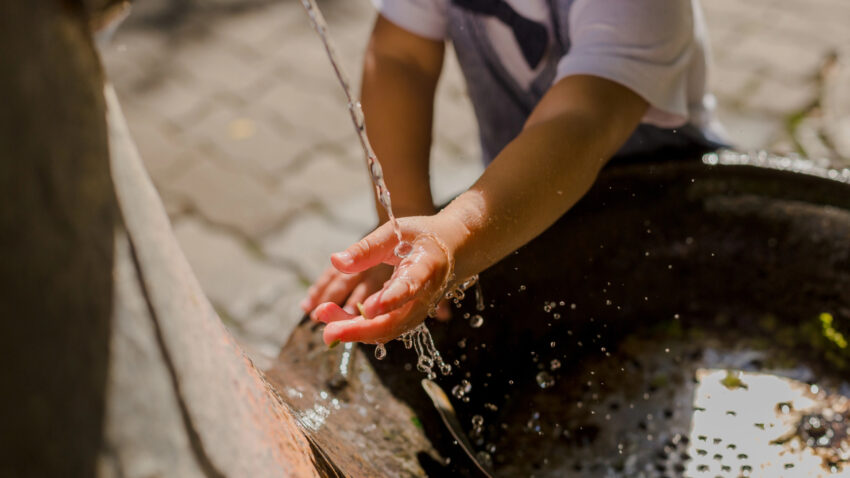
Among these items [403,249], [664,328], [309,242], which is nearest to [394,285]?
[403,249]

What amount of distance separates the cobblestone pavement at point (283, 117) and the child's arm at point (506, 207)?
117 centimetres

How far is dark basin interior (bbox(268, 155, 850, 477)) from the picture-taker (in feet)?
3.53

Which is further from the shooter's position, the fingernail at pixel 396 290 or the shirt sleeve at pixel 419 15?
the shirt sleeve at pixel 419 15

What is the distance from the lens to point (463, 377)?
1.08m

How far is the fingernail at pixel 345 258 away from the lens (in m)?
0.79

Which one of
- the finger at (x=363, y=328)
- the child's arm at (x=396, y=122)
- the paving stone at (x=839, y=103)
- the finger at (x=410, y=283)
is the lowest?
the paving stone at (x=839, y=103)

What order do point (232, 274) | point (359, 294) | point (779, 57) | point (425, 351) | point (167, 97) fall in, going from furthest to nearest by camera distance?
point (167, 97) → point (779, 57) → point (232, 274) → point (359, 294) → point (425, 351)

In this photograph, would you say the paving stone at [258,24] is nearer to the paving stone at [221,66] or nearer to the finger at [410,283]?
the paving stone at [221,66]

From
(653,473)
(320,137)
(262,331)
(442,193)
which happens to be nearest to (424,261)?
(653,473)

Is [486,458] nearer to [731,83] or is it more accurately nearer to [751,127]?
[751,127]

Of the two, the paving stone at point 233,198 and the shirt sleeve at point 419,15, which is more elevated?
the shirt sleeve at point 419,15

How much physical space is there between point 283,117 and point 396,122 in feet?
4.85

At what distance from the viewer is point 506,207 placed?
938 mm

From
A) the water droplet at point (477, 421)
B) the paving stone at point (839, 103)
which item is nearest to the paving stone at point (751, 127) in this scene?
the paving stone at point (839, 103)
